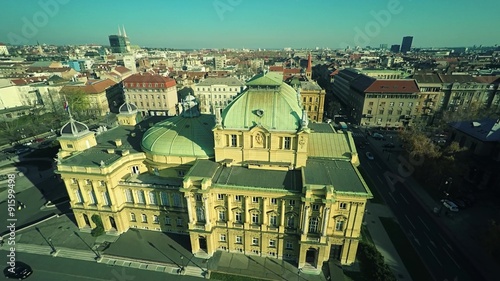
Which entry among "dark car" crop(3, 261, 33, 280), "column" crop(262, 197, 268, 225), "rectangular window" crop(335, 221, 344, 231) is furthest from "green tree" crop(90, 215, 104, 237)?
"rectangular window" crop(335, 221, 344, 231)

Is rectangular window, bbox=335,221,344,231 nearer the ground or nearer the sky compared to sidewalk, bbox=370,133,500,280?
nearer the sky

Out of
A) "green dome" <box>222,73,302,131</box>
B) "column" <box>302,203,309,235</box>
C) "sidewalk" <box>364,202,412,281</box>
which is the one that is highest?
"green dome" <box>222,73,302,131</box>

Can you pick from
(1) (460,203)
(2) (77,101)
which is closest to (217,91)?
(2) (77,101)

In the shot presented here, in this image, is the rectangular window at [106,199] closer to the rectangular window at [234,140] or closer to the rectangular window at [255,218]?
the rectangular window at [234,140]

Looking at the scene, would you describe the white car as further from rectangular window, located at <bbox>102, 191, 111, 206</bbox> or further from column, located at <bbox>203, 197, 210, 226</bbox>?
rectangular window, located at <bbox>102, 191, 111, 206</bbox>

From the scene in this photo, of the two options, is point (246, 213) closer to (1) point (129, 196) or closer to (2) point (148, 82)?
(1) point (129, 196)

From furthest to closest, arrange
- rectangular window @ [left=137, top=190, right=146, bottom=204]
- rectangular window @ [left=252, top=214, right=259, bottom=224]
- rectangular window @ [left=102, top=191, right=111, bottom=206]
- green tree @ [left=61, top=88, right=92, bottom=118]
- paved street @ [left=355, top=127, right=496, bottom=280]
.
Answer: green tree @ [left=61, top=88, right=92, bottom=118]
rectangular window @ [left=137, top=190, right=146, bottom=204]
rectangular window @ [left=102, top=191, right=111, bottom=206]
rectangular window @ [left=252, top=214, right=259, bottom=224]
paved street @ [left=355, top=127, right=496, bottom=280]
